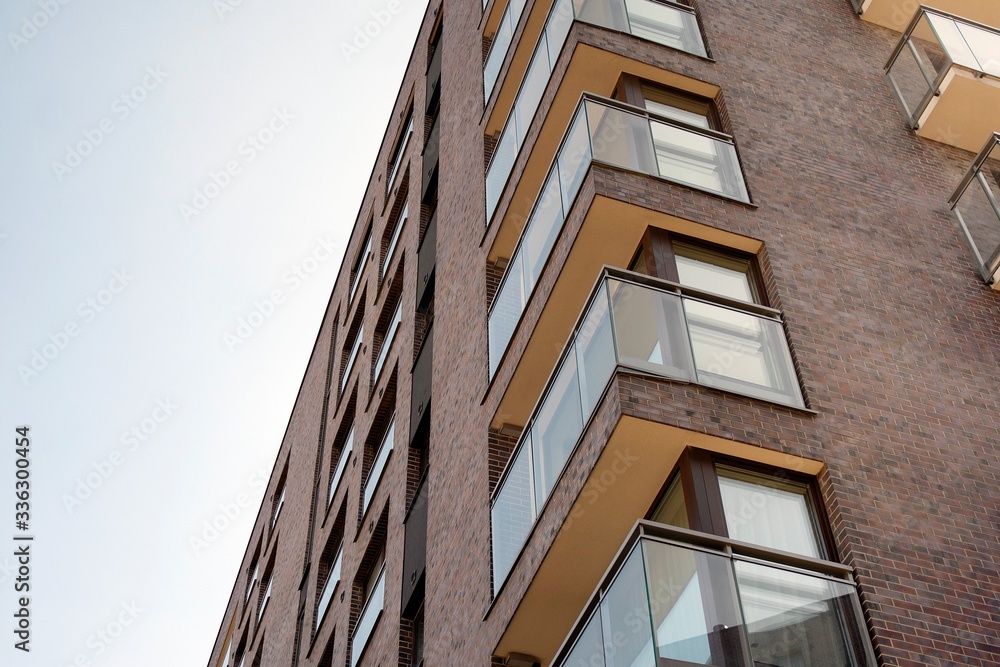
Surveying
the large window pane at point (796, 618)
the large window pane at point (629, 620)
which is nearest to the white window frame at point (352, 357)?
the large window pane at point (629, 620)

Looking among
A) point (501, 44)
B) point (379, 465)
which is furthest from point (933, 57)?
point (379, 465)

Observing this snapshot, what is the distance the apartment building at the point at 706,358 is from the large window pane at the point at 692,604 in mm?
17

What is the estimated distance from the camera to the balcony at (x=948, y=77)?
14031 mm

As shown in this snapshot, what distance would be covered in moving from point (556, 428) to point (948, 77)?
7685 mm

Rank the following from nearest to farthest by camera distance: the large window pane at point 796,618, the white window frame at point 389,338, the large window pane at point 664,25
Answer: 1. the large window pane at point 796,618
2. the large window pane at point 664,25
3. the white window frame at point 389,338

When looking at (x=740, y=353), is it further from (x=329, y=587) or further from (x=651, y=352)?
(x=329, y=587)

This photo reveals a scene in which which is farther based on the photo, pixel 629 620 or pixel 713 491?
pixel 713 491

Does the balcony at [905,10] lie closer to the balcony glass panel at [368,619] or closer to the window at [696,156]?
the window at [696,156]

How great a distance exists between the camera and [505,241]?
15266mm

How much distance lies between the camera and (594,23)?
13.9 meters

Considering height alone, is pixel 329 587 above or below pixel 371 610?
above

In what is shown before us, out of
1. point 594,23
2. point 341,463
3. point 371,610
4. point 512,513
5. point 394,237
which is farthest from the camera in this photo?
point 394,237

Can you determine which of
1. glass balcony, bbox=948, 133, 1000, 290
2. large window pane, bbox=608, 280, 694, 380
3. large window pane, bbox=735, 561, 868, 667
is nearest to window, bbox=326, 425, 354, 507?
glass balcony, bbox=948, 133, 1000, 290

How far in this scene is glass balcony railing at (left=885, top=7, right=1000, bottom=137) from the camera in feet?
46.2
